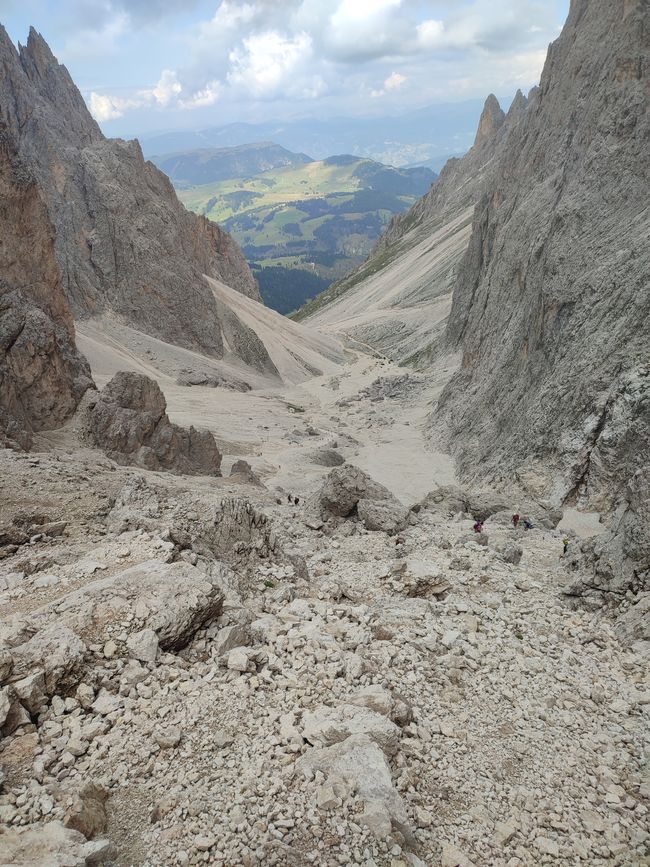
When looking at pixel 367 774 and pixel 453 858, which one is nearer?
pixel 453 858

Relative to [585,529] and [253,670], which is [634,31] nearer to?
[585,529]

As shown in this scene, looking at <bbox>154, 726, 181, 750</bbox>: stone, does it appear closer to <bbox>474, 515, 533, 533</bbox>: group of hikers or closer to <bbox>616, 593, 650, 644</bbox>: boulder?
<bbox>616, 593, 650, 644</bbox>: boulder

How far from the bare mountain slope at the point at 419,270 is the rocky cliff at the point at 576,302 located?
29362 mm

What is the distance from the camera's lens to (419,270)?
104312mm

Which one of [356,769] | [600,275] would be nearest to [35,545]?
[356,769]

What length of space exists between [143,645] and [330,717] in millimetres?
2729

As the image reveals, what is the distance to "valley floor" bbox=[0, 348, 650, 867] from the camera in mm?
5859

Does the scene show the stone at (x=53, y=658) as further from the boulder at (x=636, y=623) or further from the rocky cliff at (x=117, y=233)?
the rocky cliff at (x=117, y=233)

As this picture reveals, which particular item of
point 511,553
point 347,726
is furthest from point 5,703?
point 511,553

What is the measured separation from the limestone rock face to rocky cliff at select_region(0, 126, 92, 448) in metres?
1.37

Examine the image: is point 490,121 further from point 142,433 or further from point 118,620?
point 118,620

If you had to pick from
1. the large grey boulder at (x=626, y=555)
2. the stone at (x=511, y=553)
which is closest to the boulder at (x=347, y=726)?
the large grey boulder at (x=626, y=555)

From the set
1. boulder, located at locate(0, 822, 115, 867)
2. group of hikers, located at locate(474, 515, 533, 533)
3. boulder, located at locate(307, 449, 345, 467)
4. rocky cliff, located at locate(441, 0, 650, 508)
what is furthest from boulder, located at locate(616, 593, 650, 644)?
boulder, located at locate(307, 449, 345, 467)

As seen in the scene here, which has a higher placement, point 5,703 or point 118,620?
point 5,703
